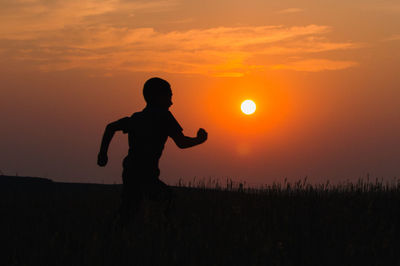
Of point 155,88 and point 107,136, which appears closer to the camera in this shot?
point 155,88

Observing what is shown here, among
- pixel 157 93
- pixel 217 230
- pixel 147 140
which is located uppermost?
pixel 157 93

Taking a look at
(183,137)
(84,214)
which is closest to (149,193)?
(183,137)

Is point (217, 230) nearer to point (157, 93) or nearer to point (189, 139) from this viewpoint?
point (189, 139)

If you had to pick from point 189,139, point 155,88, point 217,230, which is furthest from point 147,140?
point 217,230

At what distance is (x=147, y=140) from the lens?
22.3 feet

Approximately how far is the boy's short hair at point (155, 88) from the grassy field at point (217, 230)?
1.38m

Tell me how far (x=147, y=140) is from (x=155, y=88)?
0.61 metres

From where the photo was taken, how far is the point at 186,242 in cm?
614

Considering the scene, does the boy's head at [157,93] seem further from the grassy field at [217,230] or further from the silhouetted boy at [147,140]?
the grassy field at [217,230]

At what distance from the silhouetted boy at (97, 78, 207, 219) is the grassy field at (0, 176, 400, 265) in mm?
322

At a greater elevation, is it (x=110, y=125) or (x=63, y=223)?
(x=110, y=125)

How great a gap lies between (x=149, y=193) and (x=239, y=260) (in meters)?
1.58

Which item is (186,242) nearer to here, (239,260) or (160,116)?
(239,260)

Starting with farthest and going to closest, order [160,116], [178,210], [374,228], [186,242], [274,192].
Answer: [274,192] < [178,210] < [374,228] < [160,116] < [186,242]
